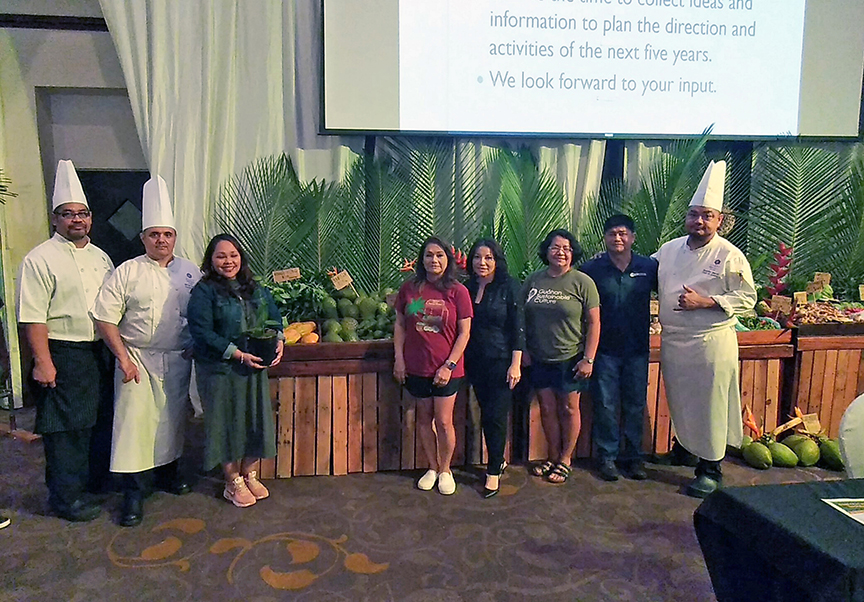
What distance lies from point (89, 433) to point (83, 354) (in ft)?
1.18

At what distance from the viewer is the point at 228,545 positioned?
2.51 meters

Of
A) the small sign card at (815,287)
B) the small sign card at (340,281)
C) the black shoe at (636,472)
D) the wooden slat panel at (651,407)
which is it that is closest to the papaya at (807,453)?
the wooden slat panel at (651,407)


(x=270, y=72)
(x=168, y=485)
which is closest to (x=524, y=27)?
(x=270, y=72)

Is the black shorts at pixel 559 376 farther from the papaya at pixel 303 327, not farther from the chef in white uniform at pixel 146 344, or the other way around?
the chef in white uniform at pixel 146 344

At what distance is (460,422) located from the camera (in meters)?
3.30

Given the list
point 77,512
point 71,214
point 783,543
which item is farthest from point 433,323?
point 783,543

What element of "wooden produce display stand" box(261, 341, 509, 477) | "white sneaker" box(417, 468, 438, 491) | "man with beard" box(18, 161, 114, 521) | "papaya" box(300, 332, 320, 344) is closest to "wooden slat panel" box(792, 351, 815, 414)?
"wooden produce display stand" box(261, 341, 509, 477)

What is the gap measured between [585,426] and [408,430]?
955 mm

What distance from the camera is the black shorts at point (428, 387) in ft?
9.59

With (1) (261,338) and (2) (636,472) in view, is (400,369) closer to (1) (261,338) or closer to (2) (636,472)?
(1) (261,338)

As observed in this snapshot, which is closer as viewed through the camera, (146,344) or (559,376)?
(146,344)

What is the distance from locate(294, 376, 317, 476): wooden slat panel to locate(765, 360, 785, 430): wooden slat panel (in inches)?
97.8

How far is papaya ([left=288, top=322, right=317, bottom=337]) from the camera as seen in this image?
3183 millimetres

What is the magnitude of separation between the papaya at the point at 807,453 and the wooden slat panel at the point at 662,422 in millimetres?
645
